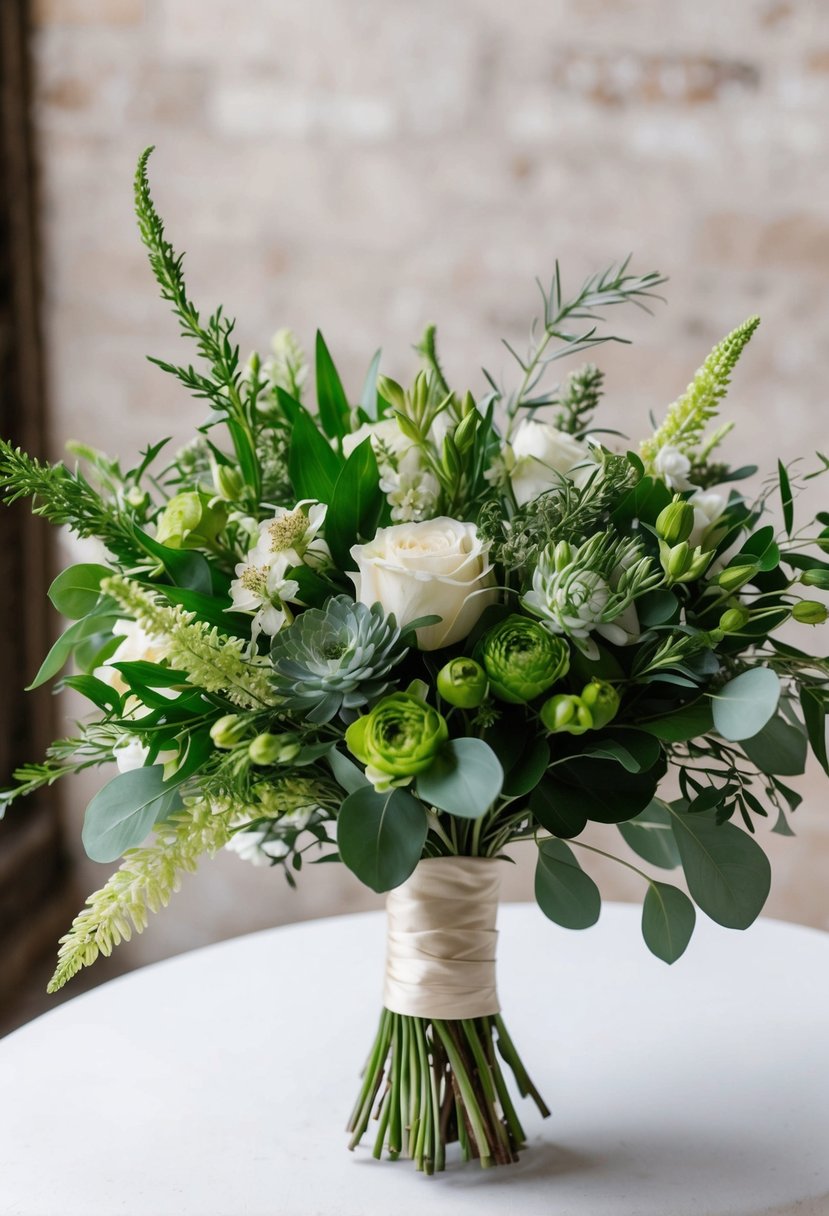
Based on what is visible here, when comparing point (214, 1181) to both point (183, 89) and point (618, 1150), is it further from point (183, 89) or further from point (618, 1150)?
point (183, 89)

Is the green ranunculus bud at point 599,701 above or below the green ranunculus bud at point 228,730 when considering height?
above

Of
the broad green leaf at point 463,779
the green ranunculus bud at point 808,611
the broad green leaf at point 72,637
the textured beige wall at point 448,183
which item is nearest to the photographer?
the broad green leaf at point 463,779

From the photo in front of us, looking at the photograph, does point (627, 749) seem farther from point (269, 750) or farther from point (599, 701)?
point (269, 750)

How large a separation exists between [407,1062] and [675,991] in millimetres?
402

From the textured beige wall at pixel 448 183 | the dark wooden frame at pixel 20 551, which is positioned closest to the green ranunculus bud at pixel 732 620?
the textured beige wall at pixel 448 183

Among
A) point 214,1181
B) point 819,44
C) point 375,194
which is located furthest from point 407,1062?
point 819,44

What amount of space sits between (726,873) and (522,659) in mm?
223

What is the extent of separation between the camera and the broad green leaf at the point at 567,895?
31.6 inches

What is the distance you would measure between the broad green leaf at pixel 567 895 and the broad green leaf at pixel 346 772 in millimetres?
143

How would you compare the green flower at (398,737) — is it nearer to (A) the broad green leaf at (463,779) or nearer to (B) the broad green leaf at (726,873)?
(A) the broad green leaf at (463,779)

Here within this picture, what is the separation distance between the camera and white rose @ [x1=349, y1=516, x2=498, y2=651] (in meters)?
0.72

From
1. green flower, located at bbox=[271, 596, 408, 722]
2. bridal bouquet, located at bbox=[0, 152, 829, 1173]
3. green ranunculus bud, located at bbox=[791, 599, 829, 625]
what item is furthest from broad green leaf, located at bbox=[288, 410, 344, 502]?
green ranunculus bud, located at bbox=[791, 599, 829, 625]

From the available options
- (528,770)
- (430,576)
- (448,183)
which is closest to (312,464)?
(430,576)

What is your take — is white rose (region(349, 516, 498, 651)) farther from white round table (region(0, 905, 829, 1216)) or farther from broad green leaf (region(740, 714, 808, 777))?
white round table (region(0, 905, 829, 1216))
